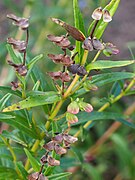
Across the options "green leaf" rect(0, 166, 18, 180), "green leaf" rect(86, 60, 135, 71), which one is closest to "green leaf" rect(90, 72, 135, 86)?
"green leaf" rect(86, 60, 135, 71)

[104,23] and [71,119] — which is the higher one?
[104,23]

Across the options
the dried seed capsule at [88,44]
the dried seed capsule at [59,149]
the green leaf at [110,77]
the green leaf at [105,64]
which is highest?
the dried seed capsule at [88,44]

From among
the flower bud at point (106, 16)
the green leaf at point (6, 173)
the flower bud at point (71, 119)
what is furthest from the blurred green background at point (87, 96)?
the flower bud at point (106, 16)

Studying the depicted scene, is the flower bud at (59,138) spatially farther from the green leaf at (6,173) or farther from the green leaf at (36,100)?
the green leaf at (6,173)

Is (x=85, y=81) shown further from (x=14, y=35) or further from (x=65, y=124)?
(x=14, y=35)

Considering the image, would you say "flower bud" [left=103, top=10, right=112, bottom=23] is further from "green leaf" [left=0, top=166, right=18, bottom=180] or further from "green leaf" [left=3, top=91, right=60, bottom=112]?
"green leaf" [left=0, top=166, right=18, bottom=180]

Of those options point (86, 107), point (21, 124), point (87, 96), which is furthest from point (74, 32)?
point (87, 96)

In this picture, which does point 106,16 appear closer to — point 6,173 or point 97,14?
point 97,14

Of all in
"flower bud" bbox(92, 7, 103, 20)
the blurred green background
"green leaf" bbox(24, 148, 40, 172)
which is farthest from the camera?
the blurred green background
